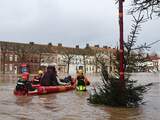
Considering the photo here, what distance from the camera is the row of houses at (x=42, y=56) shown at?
120375 millimetres

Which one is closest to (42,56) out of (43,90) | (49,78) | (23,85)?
(49,78)

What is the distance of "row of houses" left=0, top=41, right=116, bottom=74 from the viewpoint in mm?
120375

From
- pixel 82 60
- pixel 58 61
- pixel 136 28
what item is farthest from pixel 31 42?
pixel 136 28

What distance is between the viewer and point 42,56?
13275cm

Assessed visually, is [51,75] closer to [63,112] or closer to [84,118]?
[63,112]

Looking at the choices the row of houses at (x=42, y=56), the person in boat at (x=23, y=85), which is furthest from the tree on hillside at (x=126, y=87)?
the row of houses at (x=42, y=56)

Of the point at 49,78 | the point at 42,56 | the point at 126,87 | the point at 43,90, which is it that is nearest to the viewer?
the point at 126,87

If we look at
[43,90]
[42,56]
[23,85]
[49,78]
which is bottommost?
[43,90]

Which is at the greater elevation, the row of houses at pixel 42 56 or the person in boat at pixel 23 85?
the row of houses at pixel 42 56

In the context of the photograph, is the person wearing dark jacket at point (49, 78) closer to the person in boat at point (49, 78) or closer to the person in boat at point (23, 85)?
the person in boat at point (49, 78)

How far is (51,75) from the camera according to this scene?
Result: 1016 inches

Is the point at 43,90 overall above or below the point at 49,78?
below

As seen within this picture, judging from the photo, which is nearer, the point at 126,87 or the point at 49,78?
the point at 126,87

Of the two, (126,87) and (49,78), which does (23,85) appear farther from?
(126,87)
